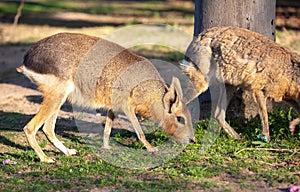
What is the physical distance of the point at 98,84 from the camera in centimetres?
684

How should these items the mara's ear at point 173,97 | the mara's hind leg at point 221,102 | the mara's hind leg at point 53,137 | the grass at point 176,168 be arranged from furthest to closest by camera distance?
the mara's hind leg at point 221,102
the mara's hind leg at point 53,137
the mara's ear at point 173,97
the grass at point 176,168

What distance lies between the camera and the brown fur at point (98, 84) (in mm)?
6605

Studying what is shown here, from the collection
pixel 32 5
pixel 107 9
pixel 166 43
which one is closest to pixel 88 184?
pixel 166 43

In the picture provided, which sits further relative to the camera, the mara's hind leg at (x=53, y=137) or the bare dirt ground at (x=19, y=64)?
the bare dirt ground at (x=19, y=64)

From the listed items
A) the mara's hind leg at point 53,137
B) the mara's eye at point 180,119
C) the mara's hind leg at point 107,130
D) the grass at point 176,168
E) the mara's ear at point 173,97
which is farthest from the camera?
the mara's hind leg at point 107,130

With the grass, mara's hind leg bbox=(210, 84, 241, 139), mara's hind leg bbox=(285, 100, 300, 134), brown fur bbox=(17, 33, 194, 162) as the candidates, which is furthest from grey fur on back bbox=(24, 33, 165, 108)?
mara's hind leg bbox=(285, 100, 300, 134)

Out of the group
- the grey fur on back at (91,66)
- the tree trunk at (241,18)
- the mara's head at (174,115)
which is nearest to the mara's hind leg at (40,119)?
the grey fur on back at (91,66)

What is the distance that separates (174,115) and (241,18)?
1.73 m

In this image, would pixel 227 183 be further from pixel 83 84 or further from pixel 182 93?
pixel 83 84

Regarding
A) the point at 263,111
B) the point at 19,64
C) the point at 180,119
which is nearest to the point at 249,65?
the point at 263,111

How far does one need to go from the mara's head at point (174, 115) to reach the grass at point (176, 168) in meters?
0.17

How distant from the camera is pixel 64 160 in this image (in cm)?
653

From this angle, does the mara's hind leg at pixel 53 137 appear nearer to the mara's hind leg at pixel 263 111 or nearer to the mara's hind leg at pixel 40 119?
the mara's hind leg at pixel 40 119

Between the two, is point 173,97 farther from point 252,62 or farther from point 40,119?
point 40,119
